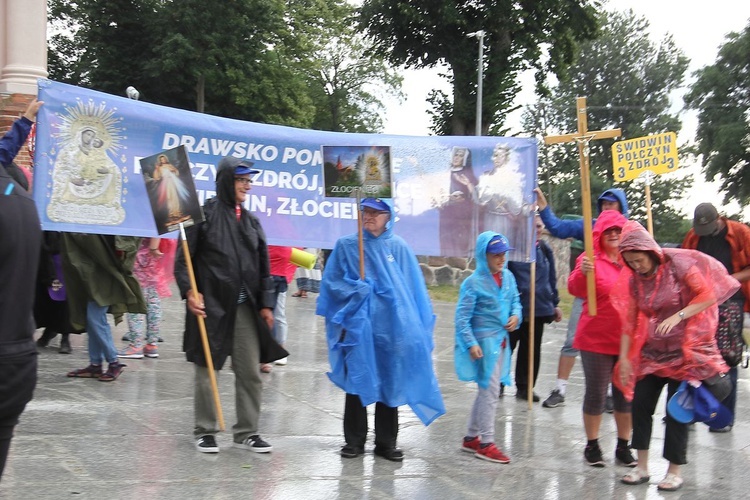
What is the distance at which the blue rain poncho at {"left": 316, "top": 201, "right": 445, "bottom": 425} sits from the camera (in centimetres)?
620

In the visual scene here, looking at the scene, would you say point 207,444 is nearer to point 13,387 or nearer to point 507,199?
point 13,387

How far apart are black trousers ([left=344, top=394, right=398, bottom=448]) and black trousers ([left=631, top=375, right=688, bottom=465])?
158cm

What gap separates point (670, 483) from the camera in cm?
598

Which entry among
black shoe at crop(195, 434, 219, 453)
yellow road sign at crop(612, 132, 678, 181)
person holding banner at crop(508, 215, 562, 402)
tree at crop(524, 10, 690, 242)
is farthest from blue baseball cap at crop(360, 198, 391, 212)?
tree at crop(524, 10, 690, 242)

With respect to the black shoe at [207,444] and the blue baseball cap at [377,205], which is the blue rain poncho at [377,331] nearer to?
the blue baseball cap at [377,205]

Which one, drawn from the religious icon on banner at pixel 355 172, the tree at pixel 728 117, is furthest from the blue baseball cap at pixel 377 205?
the tree at pixel 728 117

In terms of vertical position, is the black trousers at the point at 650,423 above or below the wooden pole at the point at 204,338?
below

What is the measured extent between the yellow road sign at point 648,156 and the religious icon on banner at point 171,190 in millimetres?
6436

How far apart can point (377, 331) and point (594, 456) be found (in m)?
1.76

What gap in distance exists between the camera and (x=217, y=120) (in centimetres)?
775

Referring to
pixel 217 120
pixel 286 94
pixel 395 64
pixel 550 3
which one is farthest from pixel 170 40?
pixel 217 120

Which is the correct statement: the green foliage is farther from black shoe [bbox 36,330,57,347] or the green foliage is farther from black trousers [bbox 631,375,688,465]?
black trousers [bbox 631,375,688,465]

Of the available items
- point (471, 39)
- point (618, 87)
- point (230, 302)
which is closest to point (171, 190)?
point (230, 302)

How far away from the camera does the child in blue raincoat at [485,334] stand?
6520mm
